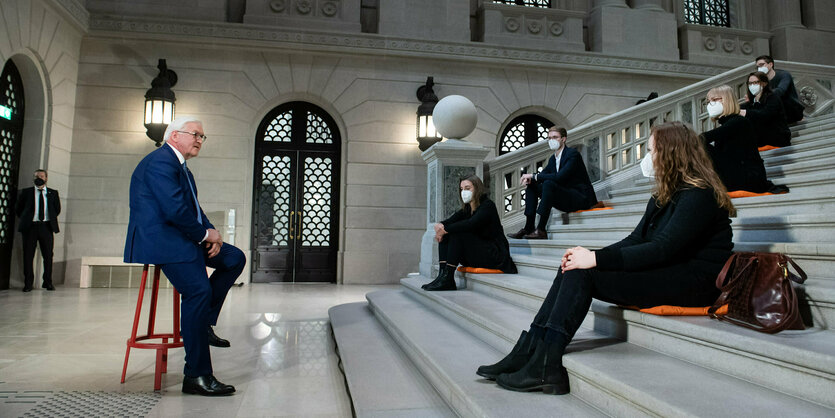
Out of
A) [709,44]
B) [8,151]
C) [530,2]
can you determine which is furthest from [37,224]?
[709,44]

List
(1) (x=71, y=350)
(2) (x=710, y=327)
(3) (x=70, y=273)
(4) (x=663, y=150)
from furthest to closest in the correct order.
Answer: (3) (x=70, y=273), (1) (x=71, y=350), (4) (x=663, y=150), (2) (x=710, y=327)

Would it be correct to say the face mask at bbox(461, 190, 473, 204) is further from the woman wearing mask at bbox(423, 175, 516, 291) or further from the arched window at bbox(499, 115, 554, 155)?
the arched window at bbox(499, 115, 554, 155)

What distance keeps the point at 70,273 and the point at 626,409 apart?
10.1m

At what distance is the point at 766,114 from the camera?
18.2 feet

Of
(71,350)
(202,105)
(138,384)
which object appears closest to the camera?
(138,384)

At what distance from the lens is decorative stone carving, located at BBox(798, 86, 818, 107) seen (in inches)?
315

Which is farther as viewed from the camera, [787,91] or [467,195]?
[787,91]

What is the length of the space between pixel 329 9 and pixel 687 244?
9519 millimetres

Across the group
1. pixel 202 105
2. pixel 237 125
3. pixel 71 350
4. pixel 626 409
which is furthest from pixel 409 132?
pixel 626 409

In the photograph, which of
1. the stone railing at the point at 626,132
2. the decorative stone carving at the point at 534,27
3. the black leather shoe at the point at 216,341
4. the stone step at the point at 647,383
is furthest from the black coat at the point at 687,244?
the decorative stone carving at the point at 534,27

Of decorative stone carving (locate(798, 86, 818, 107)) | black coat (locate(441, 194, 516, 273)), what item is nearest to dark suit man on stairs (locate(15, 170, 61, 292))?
black coat (locate(441, 194, 516, 273))

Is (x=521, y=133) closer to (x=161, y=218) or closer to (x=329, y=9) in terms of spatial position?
(x=329, y=9)

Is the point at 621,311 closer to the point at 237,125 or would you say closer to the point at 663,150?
the point at 663,150

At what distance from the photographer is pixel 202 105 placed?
988cm
